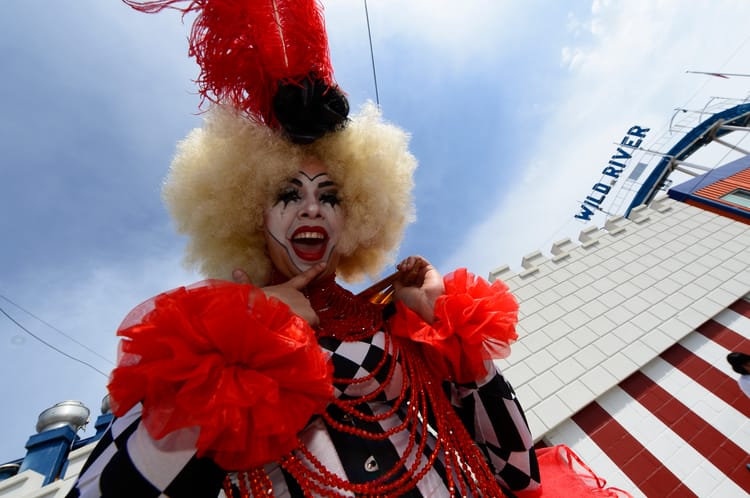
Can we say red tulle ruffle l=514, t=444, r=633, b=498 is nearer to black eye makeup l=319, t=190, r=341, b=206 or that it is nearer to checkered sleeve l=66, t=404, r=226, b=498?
checkered sleeve l=66, t=404, r=226, b=498

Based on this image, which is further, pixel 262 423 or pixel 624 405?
pixel 624 405

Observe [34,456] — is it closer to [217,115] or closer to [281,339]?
[217,115]

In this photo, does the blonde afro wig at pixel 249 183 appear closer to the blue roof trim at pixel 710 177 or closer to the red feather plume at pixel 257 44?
the red feather plume at pixel 257 44

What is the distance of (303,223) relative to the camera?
1084 millimetres

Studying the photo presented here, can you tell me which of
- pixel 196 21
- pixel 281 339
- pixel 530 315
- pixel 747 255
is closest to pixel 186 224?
pixel 196 21

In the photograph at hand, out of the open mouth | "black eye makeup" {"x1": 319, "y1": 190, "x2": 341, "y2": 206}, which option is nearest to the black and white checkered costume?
the open mouth

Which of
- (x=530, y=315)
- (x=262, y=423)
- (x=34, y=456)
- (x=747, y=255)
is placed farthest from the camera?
(x=747, y=255)

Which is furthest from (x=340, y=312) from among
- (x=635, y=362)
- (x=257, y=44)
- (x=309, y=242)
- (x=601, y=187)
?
(x=601, y=187)

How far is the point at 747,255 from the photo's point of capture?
3738 mm

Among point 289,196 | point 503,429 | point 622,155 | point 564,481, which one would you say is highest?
point 622,155

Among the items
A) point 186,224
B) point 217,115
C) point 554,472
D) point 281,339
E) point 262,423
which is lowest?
point 554,472

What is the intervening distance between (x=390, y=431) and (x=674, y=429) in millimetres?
2643

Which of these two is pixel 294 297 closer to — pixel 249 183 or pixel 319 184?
pixel 319 184

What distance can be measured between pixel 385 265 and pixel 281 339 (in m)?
1.00
